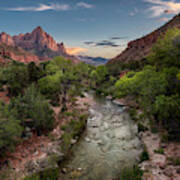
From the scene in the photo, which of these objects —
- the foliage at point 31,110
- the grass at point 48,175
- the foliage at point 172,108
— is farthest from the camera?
the foliage at point 31,110

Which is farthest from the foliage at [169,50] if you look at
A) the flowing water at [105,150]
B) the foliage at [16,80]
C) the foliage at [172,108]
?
the foliage at [16,80]

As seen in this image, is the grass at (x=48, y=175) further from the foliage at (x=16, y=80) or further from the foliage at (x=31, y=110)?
the foliage at (x=16, y=80)

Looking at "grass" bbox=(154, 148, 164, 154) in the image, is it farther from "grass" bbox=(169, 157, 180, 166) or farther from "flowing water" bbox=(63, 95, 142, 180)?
"flowing water" bbox=(63, 95, 142, 180)

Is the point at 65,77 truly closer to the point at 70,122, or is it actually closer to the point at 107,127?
the point at 70,122

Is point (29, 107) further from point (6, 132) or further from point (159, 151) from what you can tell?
point (159, 151)

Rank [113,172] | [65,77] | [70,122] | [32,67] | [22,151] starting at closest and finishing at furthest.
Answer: [113,172], [22,151], [70,122], [65,77], [32,67]

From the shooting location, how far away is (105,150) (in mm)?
16859

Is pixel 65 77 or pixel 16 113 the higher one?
pixel 65 77

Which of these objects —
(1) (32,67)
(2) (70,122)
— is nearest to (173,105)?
(2) (70,122)

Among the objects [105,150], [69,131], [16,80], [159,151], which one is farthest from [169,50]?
[16,80]

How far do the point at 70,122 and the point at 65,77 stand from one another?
10.5 metres

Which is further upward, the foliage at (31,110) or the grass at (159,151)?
the foliage at (31,110)

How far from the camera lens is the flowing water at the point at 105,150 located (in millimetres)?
13066

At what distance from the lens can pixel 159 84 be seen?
1650 cm
